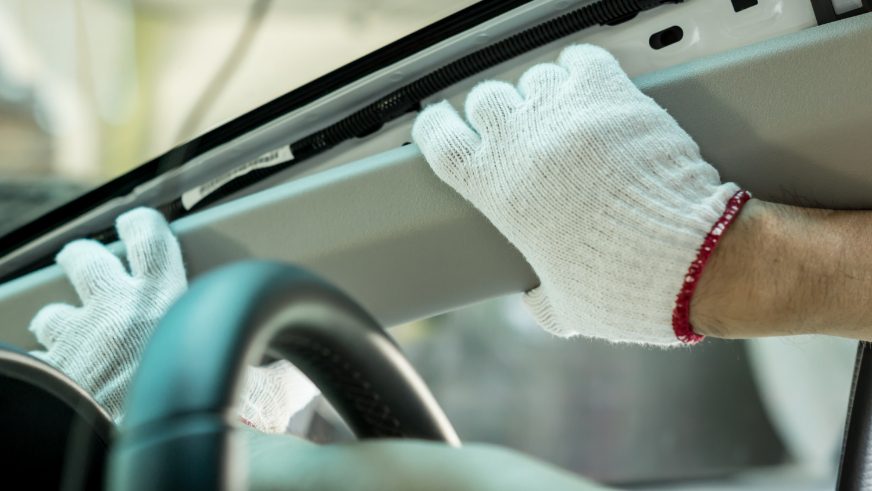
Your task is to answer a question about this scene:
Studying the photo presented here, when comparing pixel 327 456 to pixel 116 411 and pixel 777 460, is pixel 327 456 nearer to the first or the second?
pixel 116 411

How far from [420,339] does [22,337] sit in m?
1.85

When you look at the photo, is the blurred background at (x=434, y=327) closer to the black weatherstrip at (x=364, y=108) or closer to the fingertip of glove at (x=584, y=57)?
the black weatherstrip at (x=364, y=108)

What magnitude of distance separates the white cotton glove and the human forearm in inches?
1.1

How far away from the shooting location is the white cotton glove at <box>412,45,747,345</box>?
0.82m

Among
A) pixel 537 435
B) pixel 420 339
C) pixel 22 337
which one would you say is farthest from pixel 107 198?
pixel 537 435

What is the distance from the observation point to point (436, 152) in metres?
0.90

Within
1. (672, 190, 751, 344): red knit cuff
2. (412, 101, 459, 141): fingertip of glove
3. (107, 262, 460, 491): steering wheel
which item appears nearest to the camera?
(107, 262, 460, 491): steering wheel

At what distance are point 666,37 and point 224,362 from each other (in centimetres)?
73

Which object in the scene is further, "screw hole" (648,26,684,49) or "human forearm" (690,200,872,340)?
"screw hole" (648,26,684,49)

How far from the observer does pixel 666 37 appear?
0.93 meters

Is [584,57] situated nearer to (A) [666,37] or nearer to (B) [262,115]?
(A) [666,37]

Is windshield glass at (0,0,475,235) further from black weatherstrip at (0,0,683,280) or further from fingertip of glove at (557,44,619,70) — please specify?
fingertip of glove at (557,44,619,70)

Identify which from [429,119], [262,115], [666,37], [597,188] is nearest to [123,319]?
[262,115]

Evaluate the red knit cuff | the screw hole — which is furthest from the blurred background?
the red knit cuff
